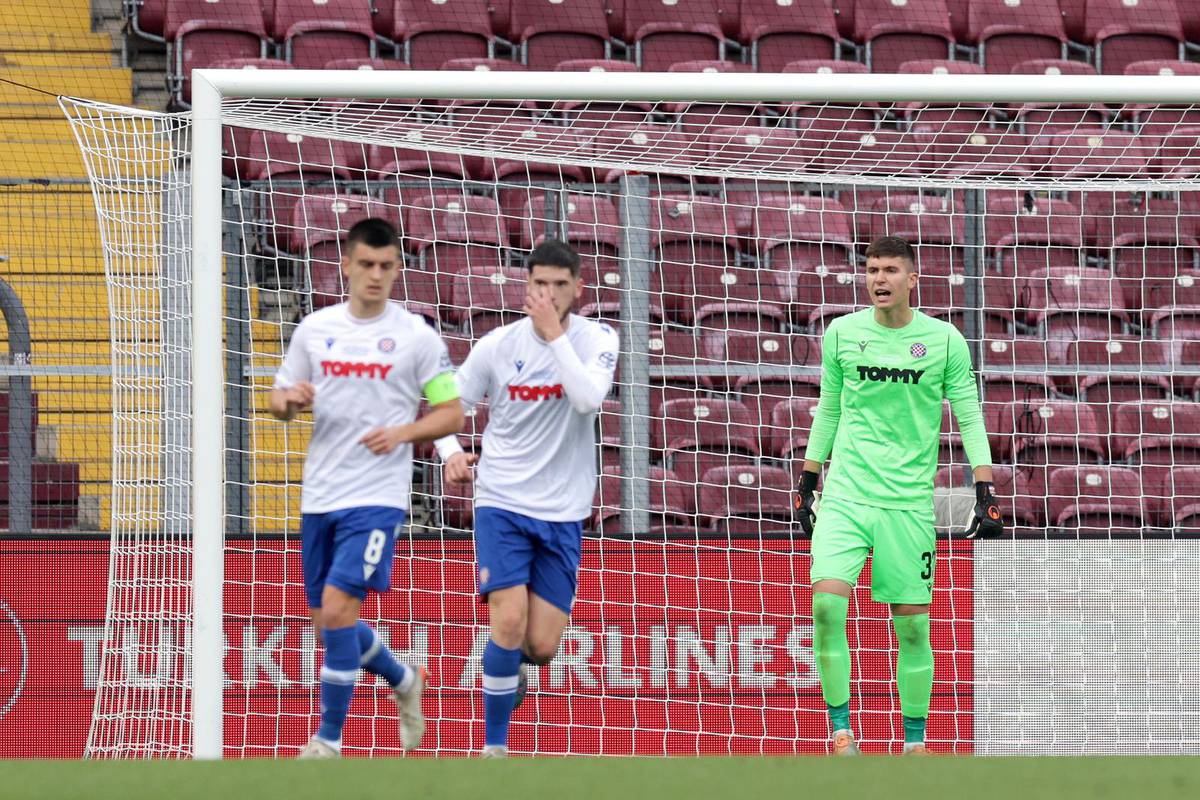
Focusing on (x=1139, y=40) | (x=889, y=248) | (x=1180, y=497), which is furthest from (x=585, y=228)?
(x=1139, y=40)

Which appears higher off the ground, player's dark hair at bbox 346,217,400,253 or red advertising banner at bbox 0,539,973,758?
player's dark hair at bbox 346,217,400,253

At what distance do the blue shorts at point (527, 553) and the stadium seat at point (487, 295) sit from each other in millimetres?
2266

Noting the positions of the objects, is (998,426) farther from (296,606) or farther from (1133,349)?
(296,606)

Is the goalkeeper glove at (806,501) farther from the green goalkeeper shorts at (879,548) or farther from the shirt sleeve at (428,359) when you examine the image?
the shirt sleeve at (428,359)

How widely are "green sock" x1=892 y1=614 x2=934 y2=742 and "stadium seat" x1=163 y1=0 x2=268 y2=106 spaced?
5.86 m

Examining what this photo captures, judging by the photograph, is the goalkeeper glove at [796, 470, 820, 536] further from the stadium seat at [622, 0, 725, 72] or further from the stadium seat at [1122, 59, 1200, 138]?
the stadium seat at [622, 0, 725, 72]

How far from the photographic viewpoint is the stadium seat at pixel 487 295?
7.13 metres

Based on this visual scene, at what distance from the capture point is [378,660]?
4816mm

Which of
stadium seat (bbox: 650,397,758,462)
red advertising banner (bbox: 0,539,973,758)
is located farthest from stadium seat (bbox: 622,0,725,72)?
red advertising banner (bbox: 0,539,973,758)

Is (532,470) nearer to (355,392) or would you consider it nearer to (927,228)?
(355,392)

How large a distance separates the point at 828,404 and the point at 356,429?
187 cm

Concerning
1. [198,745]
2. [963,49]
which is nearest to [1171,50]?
[963,49]

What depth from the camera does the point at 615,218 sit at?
6.87 m

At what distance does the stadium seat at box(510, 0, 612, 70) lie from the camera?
975 cm
